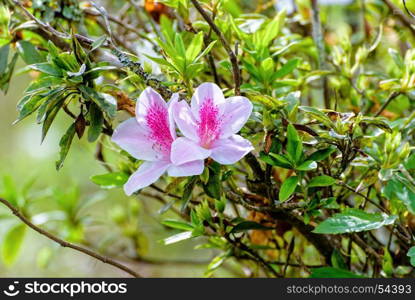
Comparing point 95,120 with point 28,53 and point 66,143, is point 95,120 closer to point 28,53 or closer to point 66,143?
point 66,143

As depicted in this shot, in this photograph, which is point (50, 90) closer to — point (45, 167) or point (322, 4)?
point (322, 4)

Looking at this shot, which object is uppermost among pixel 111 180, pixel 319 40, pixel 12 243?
pixel 319 40

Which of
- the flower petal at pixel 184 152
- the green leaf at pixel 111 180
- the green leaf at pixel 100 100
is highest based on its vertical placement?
the green leaf at pixel 100 100

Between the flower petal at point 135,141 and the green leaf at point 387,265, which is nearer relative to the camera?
the flower petal at point 135,141

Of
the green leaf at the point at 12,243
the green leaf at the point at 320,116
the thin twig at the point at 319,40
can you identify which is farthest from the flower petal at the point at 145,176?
the green leaf at the point at 12,243

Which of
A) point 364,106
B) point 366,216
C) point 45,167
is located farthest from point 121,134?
point 45,167

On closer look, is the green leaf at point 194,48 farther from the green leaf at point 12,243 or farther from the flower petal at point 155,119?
the green leaf at point 12,243

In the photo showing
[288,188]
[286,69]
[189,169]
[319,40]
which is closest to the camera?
[189,169]

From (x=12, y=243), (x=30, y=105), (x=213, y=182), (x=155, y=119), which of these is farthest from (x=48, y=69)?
(x=12, y=243)
